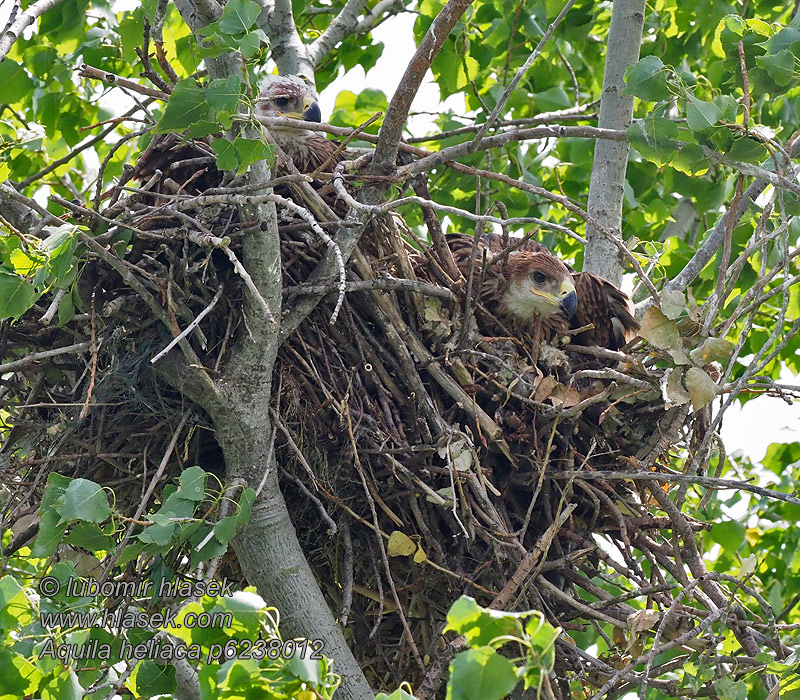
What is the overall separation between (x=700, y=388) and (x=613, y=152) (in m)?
1.61

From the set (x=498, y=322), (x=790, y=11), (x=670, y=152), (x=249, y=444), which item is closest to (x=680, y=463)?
(x=498, y=322)

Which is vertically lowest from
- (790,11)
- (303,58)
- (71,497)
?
(71,497)

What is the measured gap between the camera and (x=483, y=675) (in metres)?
1.61

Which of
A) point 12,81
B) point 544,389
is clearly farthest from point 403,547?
point 12,81

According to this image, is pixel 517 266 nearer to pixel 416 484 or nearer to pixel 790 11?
pixel 416 484

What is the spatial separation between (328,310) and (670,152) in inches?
45.0

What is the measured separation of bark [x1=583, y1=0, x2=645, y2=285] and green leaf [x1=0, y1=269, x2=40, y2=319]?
2378 mm

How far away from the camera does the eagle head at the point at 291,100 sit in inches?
160

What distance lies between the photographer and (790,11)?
18.0 ft

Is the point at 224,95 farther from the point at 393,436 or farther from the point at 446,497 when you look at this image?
the point at 446,497

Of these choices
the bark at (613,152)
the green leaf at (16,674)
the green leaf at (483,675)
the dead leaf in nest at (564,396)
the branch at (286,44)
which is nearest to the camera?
the green leaf at (483,675)

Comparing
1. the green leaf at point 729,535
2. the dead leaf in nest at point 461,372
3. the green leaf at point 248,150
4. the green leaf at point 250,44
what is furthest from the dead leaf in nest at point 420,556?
the green leaf at point 729,535

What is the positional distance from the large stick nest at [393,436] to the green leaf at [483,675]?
1184 millimetres

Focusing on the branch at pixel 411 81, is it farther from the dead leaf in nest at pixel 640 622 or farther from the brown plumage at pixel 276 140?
the dead leaf in nest at pixel 640 622
